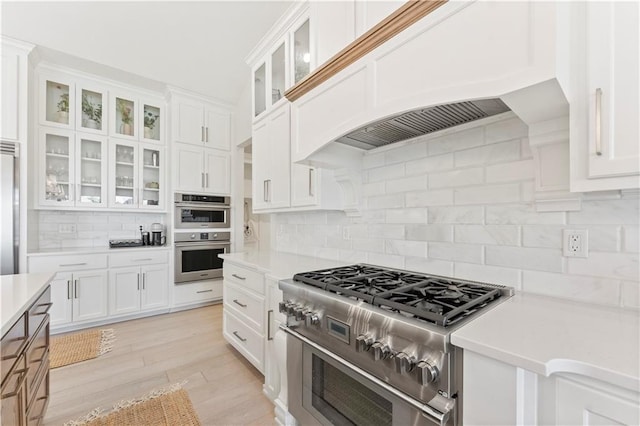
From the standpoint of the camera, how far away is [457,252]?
59.9 inches

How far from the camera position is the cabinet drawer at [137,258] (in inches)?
134

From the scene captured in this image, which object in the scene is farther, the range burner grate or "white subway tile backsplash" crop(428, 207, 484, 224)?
"white subway tile backsplash" crop(428, 207, 484, 224)

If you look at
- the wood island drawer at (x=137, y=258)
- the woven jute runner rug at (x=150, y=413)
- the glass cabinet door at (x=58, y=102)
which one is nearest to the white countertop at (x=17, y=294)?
the woven jute runner rug at (x=150, y=413)

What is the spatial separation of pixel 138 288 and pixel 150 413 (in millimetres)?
2115

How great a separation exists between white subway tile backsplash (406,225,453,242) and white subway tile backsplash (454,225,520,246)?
0.14 ft

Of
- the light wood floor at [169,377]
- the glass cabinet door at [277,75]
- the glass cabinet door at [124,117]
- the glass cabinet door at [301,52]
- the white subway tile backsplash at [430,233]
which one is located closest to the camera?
the white subway tile backsplash at [430,233]

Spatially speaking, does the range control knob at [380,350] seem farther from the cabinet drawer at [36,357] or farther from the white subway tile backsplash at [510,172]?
the cabinet drawer at [36,357]

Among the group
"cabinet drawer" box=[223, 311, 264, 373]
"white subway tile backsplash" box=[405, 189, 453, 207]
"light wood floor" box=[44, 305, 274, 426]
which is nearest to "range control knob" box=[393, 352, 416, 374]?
"white subway tile backsplash" box=[405, 189, 453, 207]

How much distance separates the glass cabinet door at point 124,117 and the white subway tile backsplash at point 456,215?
3.98 meters

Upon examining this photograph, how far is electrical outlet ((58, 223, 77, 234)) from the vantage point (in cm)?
349

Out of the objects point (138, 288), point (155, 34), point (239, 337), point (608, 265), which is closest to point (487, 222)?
point (608, 265)

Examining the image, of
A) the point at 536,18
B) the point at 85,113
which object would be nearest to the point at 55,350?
the point at 85,113

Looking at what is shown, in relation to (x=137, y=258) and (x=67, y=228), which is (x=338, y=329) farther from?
(x=67, y=228)

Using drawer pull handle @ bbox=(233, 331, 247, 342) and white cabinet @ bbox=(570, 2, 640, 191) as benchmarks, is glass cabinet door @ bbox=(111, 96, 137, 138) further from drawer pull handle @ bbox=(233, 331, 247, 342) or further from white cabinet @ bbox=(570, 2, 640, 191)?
white cabinet @ bbox=(570, 2, 640, 191)
